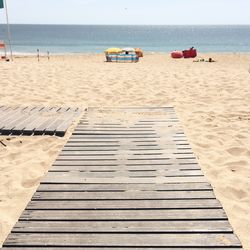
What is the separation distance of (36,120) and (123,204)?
4187mm

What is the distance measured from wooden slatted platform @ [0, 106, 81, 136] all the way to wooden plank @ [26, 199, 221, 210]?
9.61 feet

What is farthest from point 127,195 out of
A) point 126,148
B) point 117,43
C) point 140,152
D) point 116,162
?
point 117,43

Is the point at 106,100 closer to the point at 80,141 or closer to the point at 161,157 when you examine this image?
the point at 80,141

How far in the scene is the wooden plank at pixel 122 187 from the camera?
3.88 meters

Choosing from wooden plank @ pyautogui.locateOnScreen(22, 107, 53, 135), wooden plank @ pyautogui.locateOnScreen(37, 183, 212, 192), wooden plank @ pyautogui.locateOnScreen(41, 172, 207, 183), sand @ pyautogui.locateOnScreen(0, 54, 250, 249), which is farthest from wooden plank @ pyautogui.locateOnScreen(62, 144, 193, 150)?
wooden plank @ pyautogui.locateOnScreen(22, 107, 53, 135)

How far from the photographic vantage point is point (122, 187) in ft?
12.9

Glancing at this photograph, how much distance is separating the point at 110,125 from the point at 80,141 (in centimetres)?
117

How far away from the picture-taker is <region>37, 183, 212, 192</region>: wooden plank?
3.88 metres

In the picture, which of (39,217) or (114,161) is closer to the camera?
(39,217)

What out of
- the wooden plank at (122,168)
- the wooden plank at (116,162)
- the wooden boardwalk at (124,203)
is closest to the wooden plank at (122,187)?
the wooden boardwalk at (124,203)

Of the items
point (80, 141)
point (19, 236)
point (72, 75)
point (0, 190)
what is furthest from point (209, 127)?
point (72, 75)

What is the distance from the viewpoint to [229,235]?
9.94ft

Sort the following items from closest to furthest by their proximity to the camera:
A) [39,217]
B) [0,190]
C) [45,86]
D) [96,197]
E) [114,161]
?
[39,217] → [96,197] → [0,190] → [114,161] → [45,86]

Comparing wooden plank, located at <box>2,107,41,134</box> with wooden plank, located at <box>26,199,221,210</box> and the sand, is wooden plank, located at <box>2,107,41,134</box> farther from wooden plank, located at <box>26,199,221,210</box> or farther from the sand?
wooden plank, located at <box>26,199,221,210</box>
